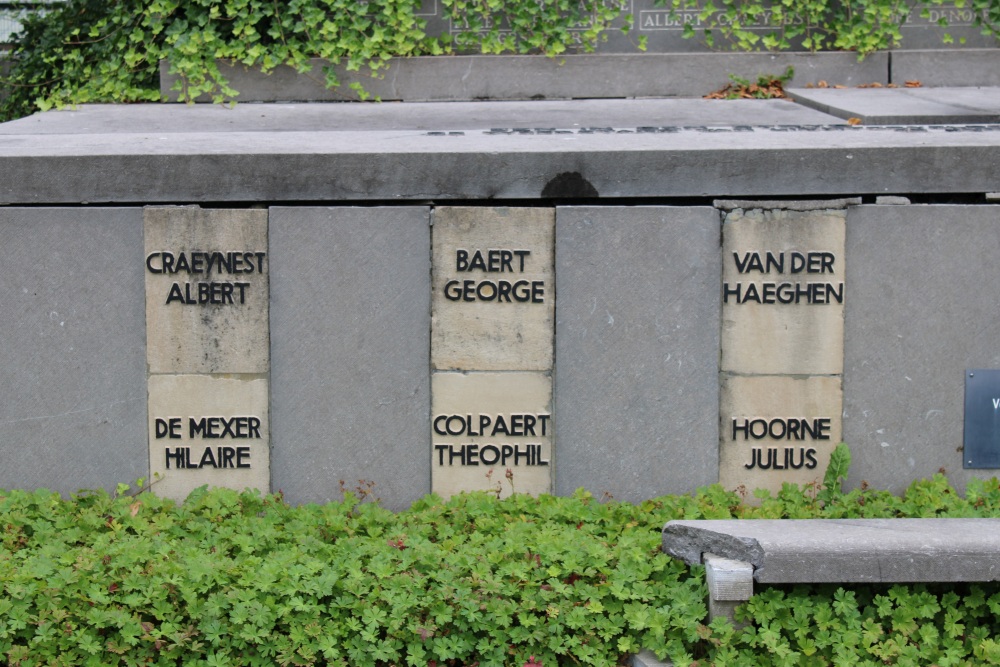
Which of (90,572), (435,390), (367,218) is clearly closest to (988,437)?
(435,390)

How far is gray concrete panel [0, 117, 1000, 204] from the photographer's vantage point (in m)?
4.89

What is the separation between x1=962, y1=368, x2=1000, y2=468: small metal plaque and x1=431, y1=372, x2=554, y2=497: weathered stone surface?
169cm

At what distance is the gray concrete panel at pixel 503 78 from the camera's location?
26.1ft

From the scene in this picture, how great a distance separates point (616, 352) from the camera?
16.4ft

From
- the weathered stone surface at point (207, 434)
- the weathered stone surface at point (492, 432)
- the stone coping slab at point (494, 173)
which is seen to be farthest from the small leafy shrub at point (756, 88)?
the weathered stone surface at point (207, 434)

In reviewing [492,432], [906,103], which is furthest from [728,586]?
[906,103]

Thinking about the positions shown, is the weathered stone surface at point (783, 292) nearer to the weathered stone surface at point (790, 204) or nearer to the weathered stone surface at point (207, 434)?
the weathered stone surface at point (790, 204)

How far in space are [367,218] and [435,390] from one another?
74cm

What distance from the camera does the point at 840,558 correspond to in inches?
153

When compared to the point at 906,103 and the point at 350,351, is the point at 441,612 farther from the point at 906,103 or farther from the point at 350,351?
the point at 906,103

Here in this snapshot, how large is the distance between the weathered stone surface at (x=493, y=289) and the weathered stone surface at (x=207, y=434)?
30.3 inches

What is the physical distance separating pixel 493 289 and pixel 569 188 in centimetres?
50

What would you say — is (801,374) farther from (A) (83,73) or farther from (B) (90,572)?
(A) (83,73)

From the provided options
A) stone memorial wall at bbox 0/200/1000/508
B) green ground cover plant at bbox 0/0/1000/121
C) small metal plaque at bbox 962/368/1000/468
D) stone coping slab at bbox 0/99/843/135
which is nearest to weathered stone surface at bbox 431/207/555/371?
stone memorial wall at bbox 0/200/1000/508
